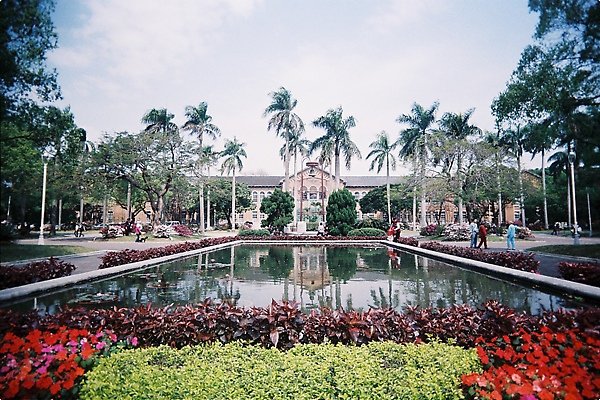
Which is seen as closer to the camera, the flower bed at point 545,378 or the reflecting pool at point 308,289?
the flower bed at point 545,378

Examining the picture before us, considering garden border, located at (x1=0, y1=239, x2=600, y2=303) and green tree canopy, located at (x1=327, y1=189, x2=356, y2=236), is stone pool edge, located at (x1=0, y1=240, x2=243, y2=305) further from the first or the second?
green tree canopy, located at (x1=327, y1=189, x2=356, y2=236)

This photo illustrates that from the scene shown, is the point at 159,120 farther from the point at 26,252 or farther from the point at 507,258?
the point at 507,258

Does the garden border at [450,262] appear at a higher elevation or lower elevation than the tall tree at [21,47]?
lower

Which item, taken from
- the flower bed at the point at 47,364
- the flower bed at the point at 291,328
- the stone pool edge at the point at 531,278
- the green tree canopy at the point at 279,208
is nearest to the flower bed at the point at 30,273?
the flower bed at the point at 291,328

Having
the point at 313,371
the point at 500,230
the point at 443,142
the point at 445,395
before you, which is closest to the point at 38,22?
the point at 313,371

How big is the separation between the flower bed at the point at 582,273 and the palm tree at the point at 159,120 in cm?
3664

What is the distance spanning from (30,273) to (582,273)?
12.5 meters

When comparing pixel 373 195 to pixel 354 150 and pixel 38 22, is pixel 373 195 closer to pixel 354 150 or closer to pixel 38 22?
pixel 354 150

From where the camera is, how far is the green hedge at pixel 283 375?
303 centimetres

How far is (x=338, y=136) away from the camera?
39406 mm

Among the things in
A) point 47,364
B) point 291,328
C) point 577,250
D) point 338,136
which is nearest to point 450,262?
point 577,250

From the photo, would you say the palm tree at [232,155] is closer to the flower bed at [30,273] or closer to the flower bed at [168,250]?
the flower bed at [168,250]

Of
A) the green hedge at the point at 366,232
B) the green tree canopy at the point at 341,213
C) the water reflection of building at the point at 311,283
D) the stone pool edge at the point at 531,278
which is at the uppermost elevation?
the green tree canopy at the point at 341,213

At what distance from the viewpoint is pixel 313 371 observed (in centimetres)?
322
